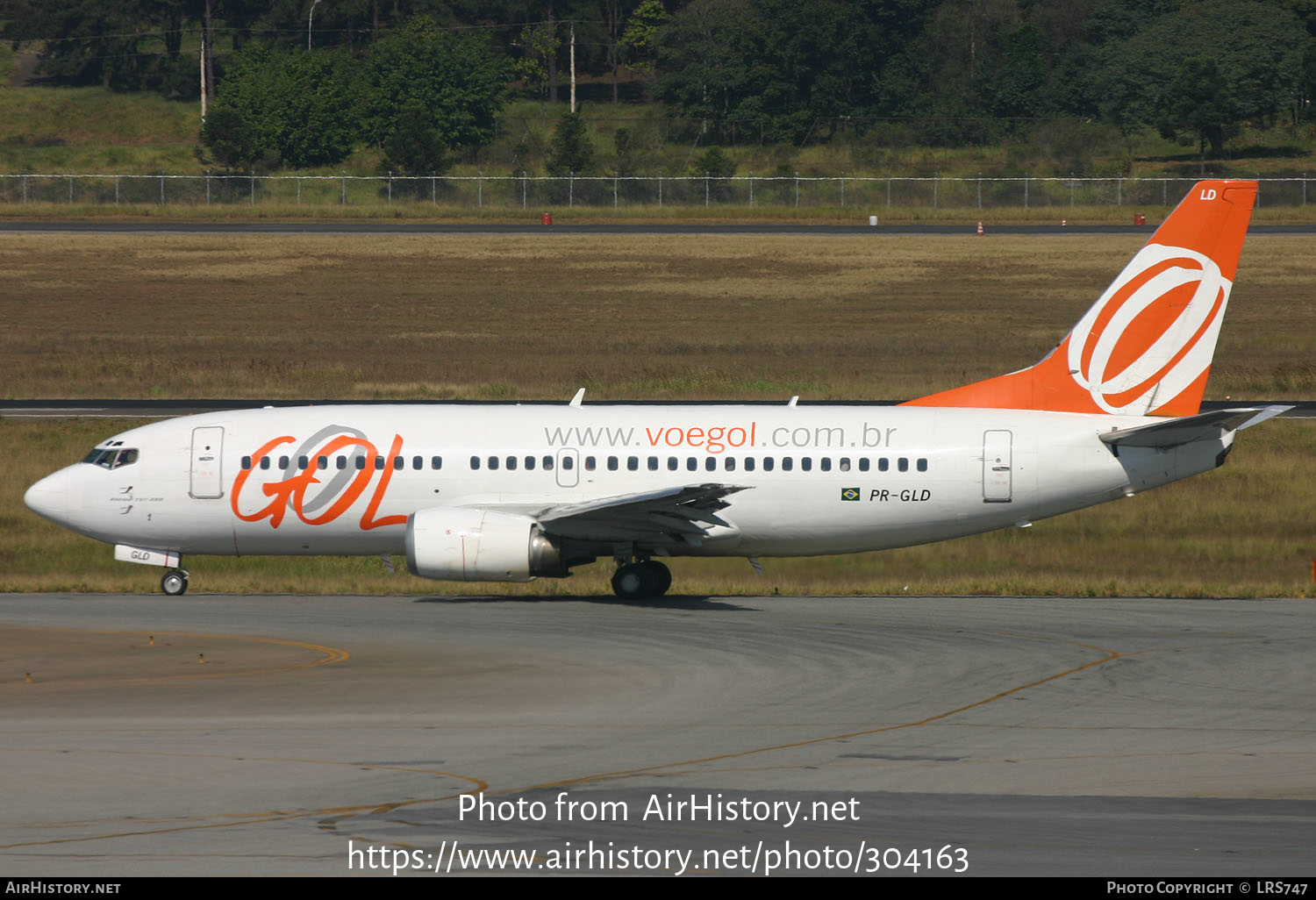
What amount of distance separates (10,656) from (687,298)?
2520 inches

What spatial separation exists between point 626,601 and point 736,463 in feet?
11.6

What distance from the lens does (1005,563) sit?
38188mm

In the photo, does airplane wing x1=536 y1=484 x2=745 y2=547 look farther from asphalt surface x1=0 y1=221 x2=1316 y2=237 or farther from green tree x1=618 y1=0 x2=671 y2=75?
green tree x1=618 y1=0 x2=671 y2=75

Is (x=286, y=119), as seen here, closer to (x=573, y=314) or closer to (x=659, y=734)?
(x=573, y=314)

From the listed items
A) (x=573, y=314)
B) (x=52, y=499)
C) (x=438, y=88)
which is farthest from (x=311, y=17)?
(x=52, y=499)

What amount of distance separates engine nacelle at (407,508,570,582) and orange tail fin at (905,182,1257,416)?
32.7 feet

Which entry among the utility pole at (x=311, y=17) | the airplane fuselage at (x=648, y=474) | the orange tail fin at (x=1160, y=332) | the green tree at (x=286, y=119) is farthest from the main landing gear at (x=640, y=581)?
the utility pole at (x=311, y=17)

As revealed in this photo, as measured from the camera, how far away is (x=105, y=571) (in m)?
37.8

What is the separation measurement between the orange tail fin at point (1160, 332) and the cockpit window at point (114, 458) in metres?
17.7

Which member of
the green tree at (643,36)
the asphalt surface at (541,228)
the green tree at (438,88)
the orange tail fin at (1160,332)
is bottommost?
the orange tail fin at (1160,332)

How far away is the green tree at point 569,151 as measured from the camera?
13550cm

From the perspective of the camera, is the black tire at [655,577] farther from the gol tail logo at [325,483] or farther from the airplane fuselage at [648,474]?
the gol tail logo at [325,483]

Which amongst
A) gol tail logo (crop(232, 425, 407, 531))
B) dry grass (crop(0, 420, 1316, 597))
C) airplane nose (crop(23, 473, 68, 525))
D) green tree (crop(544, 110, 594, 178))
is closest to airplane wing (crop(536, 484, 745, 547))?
dry grass (crop(0, 420, 1316, 597))
